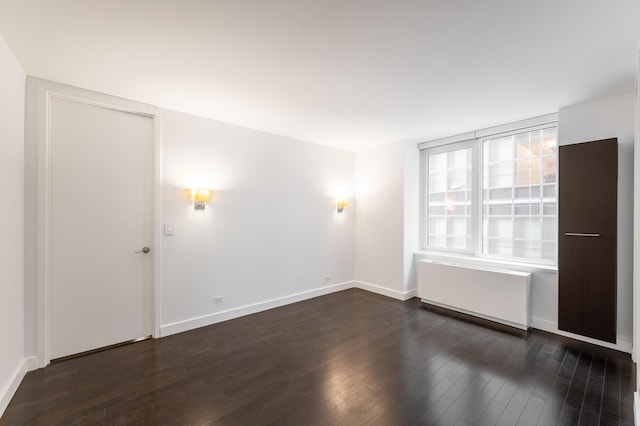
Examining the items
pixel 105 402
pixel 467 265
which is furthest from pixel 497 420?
pixel 105 402

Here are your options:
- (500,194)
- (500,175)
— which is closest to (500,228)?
(500,194)

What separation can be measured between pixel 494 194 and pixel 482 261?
38.7 inches

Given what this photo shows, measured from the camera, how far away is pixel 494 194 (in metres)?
4.08

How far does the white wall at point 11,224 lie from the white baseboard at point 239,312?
1.20m

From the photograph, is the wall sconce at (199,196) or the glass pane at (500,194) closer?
the wall sconce at (199,196)

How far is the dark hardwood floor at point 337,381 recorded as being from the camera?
1952mm

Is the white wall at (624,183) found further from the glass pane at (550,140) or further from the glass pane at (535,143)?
the glass pane at (535,143)

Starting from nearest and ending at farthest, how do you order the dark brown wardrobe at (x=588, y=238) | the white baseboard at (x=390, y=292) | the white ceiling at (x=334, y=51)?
the white ceiling at (x=334, y=51), the dark brown wardrobe at (x=588, y=238), the white baseboard at (x=390, y=292)

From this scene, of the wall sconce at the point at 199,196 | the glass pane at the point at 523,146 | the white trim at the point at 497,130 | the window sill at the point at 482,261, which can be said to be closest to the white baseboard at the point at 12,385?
the wall sconce at the point at 199,196

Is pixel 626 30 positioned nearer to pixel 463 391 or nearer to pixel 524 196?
pixel 524 196

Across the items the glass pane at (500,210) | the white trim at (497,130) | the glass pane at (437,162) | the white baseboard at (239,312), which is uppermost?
the white trim at (497,130)

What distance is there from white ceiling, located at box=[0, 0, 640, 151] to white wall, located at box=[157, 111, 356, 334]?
24.5 inches

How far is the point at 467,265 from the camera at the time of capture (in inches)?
162

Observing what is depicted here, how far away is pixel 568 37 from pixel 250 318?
4.13 metres
